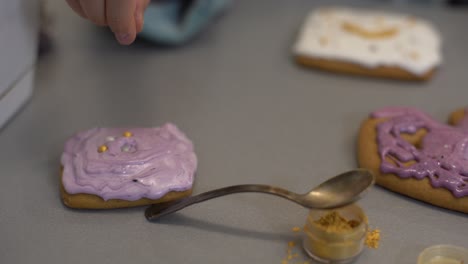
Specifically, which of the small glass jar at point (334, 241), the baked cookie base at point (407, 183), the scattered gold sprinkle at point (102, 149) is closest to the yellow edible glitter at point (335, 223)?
the small glass jar at point (334, 241)

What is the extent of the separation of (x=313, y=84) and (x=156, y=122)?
1.08 feet

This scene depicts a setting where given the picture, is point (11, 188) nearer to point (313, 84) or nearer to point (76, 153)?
point (76, 153)

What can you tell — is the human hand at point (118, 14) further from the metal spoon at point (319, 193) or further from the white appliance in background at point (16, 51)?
the metal spoon at point (319, 193)

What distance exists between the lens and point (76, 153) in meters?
0.81

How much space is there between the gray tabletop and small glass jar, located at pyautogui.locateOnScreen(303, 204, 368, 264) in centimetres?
3

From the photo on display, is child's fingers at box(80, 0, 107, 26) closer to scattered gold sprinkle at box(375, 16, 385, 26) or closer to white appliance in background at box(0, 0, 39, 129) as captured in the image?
white appliance in background at box(0, 0, 39, 129)

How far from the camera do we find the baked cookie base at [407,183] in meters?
0.77

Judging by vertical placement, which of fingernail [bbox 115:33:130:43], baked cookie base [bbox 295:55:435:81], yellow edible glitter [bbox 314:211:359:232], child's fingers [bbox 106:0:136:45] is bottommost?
yellow edible glitter [bbox 314:211:359:232]

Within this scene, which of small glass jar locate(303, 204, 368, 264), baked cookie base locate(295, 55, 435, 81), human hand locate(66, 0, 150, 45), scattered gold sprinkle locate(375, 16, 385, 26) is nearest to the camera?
small glass jar locate(303, 204, 368, 264)

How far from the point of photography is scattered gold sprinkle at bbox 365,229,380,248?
713 millimetres

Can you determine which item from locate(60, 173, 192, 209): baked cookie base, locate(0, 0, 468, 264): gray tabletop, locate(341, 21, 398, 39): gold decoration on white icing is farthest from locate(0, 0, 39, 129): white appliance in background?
locate(341, 21, 398, 39): gold decoration on white icing

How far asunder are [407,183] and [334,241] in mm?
186

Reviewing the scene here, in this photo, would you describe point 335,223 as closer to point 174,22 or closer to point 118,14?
point 118,14

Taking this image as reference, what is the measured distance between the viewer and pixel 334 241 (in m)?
0.66
